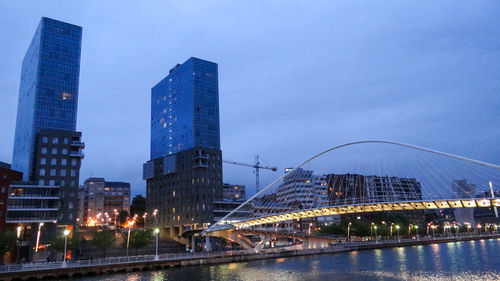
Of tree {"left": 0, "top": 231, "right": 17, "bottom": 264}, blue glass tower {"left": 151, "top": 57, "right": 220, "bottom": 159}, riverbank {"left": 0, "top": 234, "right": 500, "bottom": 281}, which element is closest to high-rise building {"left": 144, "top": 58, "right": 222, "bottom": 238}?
blue glass tower {"left": 151, "top": 57, "right": 220, "bottom": 159}

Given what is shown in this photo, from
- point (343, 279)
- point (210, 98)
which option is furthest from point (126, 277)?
point (210, 98)

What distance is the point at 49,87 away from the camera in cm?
10619

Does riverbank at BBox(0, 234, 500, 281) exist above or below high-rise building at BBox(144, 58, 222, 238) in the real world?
below

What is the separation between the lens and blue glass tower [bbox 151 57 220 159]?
12975 centimetres

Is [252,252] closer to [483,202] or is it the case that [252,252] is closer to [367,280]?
[367,280]

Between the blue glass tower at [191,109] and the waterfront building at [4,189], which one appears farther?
the blue glass tower at [191,109]

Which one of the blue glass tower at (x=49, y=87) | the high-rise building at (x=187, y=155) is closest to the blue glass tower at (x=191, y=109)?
the high-rise building at (x=187, y=155)

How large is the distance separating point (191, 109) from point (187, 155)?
15.6 metres

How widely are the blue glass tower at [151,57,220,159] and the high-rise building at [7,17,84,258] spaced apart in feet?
118

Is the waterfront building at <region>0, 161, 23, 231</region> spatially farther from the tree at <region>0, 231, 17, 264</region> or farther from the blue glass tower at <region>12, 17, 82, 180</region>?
the tree at <region>0, 231, 17, 264</region>

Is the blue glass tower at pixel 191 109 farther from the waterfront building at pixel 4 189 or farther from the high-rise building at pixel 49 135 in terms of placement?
the waterfront building at pixel 4 189

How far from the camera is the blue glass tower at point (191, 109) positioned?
426ft

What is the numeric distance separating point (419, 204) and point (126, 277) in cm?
4389

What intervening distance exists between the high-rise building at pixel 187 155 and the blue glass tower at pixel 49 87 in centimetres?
3561
